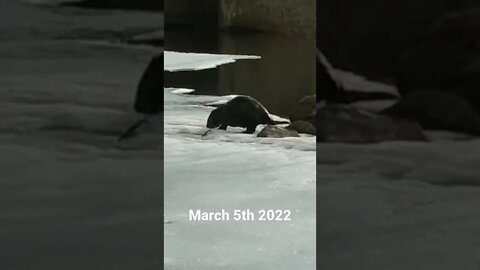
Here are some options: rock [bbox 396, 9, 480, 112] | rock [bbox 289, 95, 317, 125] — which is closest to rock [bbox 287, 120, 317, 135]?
rock [bbox 289, 95, 317, 125]

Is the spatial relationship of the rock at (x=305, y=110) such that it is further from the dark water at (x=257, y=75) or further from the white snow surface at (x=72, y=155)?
the white snow surface at (x=72, y=155)

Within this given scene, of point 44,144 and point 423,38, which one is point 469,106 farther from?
point 44,144

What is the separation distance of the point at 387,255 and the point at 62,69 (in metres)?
0.41

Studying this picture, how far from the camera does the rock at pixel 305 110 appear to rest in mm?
909

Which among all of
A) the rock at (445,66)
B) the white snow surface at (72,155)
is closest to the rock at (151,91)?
the white snow surface at (72,155)

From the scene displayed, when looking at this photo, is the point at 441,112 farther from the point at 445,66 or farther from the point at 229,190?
the point at 229,190

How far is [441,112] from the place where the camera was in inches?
35.9

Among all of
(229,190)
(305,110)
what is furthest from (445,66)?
(229,190)

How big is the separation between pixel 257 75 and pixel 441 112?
209mm

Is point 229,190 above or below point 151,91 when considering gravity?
below

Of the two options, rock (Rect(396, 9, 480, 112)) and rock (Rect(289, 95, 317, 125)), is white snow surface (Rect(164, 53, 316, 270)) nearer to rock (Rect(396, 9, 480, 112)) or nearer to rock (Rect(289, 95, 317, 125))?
rock (Rect(289, 95, 317, 125))

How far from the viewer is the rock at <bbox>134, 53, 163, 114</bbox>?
904 mm

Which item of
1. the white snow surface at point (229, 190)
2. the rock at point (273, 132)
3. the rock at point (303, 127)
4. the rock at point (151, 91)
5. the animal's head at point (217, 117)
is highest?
the rock at point (151, 91)

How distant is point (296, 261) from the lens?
896 mm
